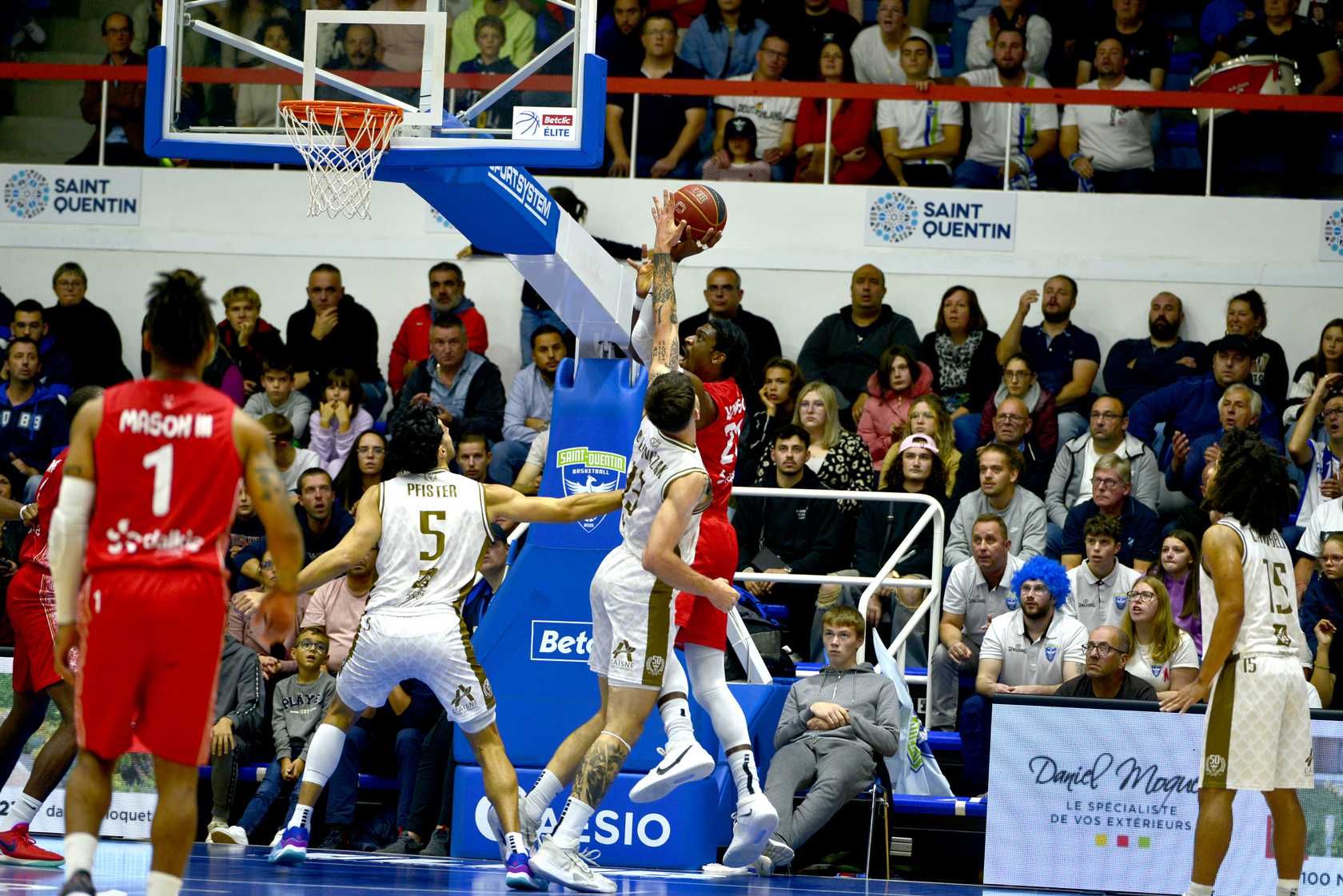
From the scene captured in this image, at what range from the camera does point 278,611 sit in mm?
5457

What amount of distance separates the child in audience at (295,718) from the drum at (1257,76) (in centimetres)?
854

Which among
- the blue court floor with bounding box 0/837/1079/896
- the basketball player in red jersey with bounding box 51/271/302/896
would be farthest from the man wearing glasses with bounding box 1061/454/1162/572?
the basketball player in red jersey with bounding box 51/271/302/896

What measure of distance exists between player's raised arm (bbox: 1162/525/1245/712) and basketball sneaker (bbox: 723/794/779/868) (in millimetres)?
1966

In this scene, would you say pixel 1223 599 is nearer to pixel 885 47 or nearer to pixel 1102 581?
pixel 1102 581

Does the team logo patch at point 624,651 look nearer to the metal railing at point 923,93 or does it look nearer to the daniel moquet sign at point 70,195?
the metal railing at point 923,93

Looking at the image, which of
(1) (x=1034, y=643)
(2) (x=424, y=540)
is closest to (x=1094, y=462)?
(1) (x=1034, y=643)

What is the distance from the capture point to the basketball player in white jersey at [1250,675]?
7594mm

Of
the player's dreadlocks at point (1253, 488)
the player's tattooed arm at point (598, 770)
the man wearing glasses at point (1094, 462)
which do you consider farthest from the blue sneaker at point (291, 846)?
the man wearing glasses at point (1094, 462)

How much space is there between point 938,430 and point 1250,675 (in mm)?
4875

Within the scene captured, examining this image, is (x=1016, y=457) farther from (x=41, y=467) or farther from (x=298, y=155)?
(x=41, y=467)

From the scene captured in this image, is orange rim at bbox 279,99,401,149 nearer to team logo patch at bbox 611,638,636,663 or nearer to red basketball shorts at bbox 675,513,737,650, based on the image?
red basketball shorts at bbox 675,513,737,650

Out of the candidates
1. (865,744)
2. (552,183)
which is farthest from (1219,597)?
(552,183)

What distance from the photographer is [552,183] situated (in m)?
14.9

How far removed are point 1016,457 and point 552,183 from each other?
5.07 m
